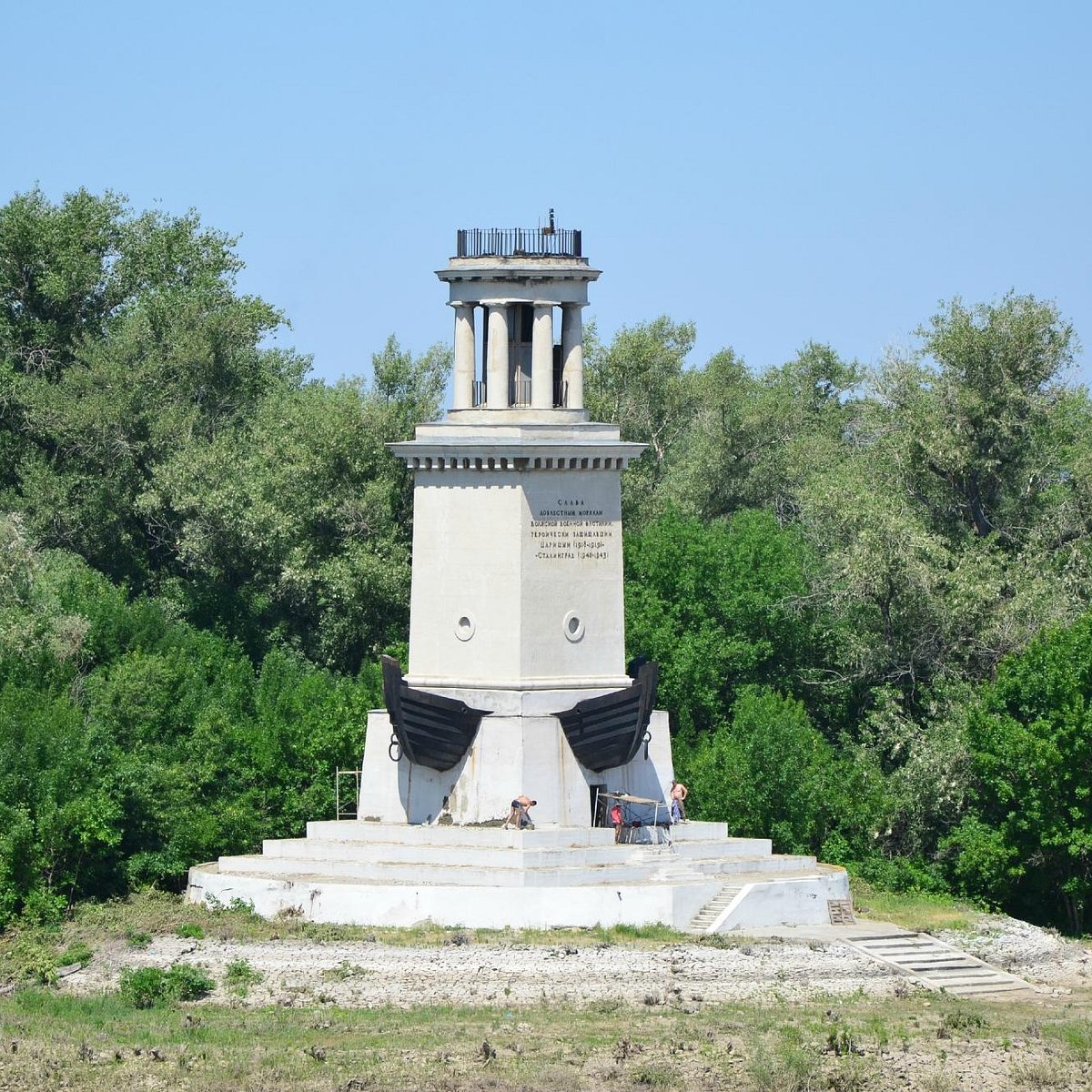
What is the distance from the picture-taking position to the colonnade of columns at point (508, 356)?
150 feet

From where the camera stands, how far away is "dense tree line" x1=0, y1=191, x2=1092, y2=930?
48625mm

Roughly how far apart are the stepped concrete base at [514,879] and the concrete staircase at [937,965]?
4.83ft

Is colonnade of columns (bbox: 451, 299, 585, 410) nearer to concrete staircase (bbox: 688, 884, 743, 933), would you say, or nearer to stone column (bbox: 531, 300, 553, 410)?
stone column (bbox: 531, 300, 553, 410)

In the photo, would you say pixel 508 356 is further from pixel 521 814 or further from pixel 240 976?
pixel 240 976

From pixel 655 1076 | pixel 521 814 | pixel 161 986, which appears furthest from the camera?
pixel 521 814

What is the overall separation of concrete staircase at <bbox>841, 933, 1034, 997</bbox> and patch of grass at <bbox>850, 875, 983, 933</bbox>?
3.24 feet

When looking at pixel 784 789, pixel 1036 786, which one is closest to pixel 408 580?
pixel 784 789

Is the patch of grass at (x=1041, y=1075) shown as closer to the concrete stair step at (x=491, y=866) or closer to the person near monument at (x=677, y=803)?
the concrete stair step at (x=491, y=866)

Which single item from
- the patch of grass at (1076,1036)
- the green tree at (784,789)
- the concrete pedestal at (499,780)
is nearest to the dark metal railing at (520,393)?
the concrete pedestal at (499,780)

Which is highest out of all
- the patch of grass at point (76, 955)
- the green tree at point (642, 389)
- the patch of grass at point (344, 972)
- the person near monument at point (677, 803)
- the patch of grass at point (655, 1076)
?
the green tree at point (642, 389)

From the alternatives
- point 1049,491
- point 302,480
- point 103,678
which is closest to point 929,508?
point 1049,491

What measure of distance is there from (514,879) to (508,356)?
9.40 metres

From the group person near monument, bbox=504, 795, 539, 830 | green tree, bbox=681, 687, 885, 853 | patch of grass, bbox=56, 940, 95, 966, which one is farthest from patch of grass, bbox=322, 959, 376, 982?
green tree, bbox=681, 687, 885, 853

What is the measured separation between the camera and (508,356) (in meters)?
46.1
